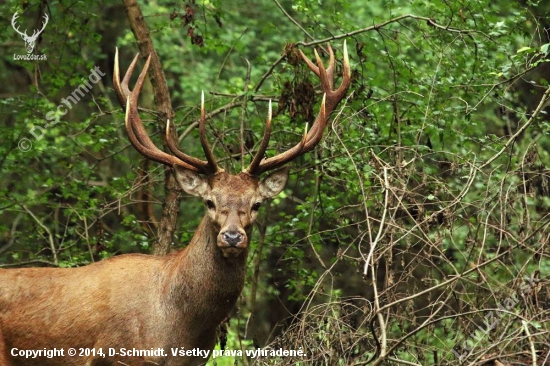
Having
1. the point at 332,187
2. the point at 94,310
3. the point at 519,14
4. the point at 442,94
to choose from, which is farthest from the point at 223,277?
the point at 519,14

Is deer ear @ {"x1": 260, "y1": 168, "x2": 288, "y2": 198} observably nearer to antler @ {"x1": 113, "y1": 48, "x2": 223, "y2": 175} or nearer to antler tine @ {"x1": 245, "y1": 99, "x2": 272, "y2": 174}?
antler tine @ {"x1": 245, "y1": 99, "x2": 272, "y2": 174}

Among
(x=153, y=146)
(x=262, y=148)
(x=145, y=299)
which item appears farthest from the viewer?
(x=153, y=146)

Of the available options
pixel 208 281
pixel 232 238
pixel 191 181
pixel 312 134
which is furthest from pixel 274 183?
pixel 208 281

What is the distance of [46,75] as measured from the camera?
11062mm

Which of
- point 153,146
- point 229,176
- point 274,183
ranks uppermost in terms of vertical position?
point 153,146

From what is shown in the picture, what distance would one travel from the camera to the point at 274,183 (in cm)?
813

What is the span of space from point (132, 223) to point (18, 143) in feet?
5.13

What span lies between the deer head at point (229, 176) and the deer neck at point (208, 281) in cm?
12

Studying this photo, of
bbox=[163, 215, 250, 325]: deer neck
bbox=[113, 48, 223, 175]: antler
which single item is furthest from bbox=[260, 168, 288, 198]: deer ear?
bbox=[163, 215, 250, 325]: deer neck

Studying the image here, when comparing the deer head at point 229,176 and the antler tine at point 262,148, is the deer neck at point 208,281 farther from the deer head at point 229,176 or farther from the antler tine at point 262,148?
the antler tine at point 262,148

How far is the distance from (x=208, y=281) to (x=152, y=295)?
1.62 ft

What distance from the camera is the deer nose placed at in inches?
293

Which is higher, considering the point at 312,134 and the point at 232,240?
the point at 312,134

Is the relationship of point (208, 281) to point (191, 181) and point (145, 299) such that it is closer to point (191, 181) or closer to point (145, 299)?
point (145, 299)
